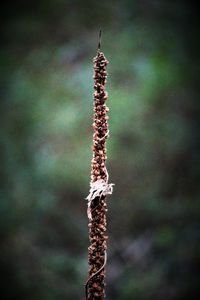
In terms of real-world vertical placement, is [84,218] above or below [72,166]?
below

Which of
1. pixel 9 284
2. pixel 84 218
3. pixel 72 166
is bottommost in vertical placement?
pixel 9 284

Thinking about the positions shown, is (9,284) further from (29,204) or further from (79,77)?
(79,77)

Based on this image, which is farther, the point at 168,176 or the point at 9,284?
the point at 168,176

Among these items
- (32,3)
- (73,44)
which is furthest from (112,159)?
(32,3)
